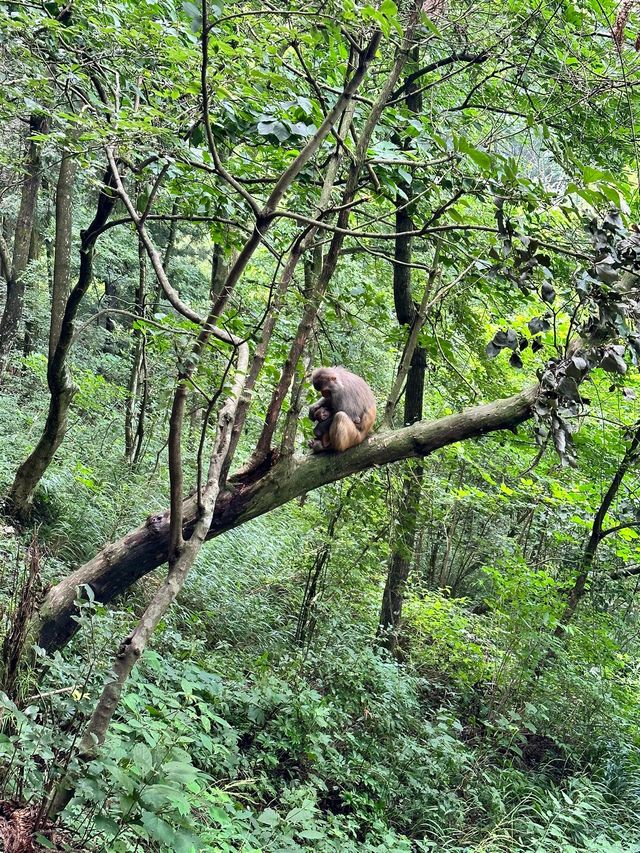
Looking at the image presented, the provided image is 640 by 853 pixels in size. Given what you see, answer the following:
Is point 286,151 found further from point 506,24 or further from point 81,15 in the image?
point 506,24

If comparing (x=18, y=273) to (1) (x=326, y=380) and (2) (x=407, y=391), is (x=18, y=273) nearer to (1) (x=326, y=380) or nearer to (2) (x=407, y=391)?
(2) (x=407, y=391)

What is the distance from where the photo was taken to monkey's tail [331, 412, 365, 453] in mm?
5492

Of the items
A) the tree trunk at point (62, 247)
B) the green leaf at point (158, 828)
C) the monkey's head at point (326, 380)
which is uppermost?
the tree trunk at point (62, 247)

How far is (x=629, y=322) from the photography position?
3248 mm

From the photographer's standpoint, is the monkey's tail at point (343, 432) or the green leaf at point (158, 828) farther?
the monkey's tail at point (343, 432)

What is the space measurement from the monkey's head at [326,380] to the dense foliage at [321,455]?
0.32 meters

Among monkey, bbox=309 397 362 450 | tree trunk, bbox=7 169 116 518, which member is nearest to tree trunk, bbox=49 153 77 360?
tree trunk, bbox=7 169 116 518

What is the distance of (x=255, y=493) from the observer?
189 inches

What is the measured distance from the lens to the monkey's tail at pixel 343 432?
549 centimetres

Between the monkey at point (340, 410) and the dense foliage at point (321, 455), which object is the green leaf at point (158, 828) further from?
the monkey at point (340, 410)

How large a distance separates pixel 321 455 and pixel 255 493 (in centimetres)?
57

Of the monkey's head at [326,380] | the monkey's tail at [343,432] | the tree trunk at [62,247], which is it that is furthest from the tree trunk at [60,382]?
the monkey's tail at [343,432]

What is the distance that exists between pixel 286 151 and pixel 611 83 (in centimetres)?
280

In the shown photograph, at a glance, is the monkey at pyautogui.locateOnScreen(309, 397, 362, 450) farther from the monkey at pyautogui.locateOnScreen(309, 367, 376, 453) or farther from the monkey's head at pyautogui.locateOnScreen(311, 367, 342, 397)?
the monkey's head at pyautogui.locateOnScreen(311, 367, 342, 397)
